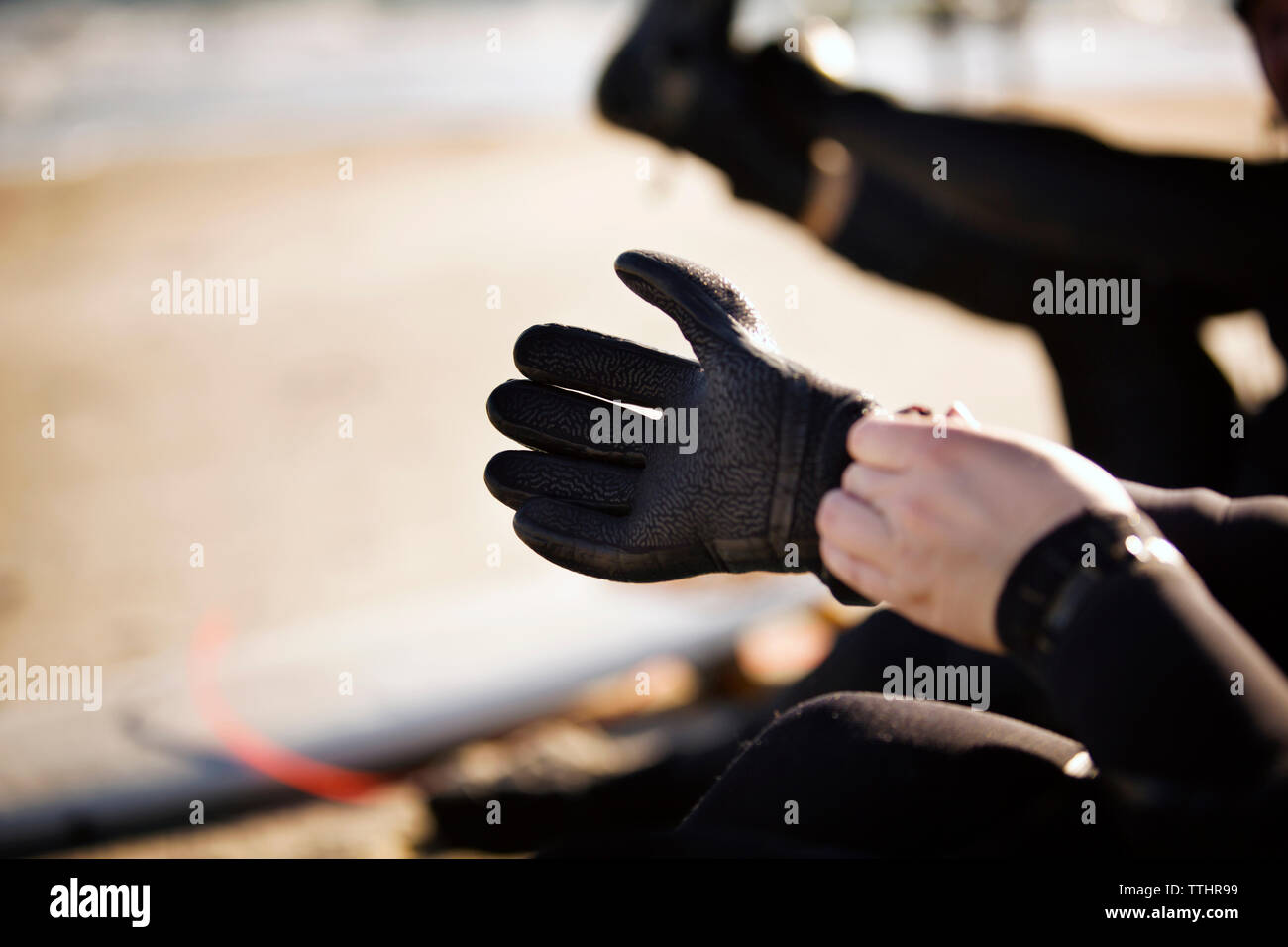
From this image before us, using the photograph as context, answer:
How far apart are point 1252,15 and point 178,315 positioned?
5.66 meters

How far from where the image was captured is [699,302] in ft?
3.64

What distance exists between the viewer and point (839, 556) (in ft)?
3.06

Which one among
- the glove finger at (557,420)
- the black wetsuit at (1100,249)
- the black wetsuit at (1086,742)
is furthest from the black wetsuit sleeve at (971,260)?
the glove finger at (557,420)

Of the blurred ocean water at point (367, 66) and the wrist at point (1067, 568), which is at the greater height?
the blurred ocean water at point (367, 66)

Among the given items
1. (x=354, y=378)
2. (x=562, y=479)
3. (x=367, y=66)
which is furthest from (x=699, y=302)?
(x=367, y=66)

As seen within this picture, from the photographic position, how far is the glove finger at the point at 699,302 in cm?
110

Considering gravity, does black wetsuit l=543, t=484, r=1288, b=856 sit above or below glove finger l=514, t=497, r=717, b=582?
below

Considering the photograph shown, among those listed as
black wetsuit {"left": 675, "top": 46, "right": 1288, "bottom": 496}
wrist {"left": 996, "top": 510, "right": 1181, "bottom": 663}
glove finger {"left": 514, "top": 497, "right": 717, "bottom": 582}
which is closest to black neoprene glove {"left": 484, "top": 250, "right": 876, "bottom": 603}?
glove finger {"left": 514, "top": 497, "right": 717, "bottom": 582}

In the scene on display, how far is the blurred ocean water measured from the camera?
10.5 meters

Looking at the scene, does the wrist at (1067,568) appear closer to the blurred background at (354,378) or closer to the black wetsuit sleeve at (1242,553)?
the black wetsuit sleeve at (1242,553)

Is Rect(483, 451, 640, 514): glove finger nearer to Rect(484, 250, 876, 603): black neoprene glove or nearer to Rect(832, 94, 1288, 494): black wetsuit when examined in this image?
Rect(484, 250, 876, 603): black neoprene glove

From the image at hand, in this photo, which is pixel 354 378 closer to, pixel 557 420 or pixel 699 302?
pixel 557 420

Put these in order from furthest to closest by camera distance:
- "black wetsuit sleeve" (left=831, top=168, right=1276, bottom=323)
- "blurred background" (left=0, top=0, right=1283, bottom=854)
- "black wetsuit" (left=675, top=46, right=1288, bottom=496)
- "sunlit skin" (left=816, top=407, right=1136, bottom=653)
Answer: "blurred background" (left=0, top=0, right=1283, bottom=854)
"black wetsuit sleeve" (left=831, top=168, right=1276, bottom=323)
"black wetsuit" (left=675, top=46, right=1288, bottom=496)
"sunlit skin" (left=816, top=407, right=1136, bottom=653)

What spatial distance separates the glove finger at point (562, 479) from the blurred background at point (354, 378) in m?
1.33
